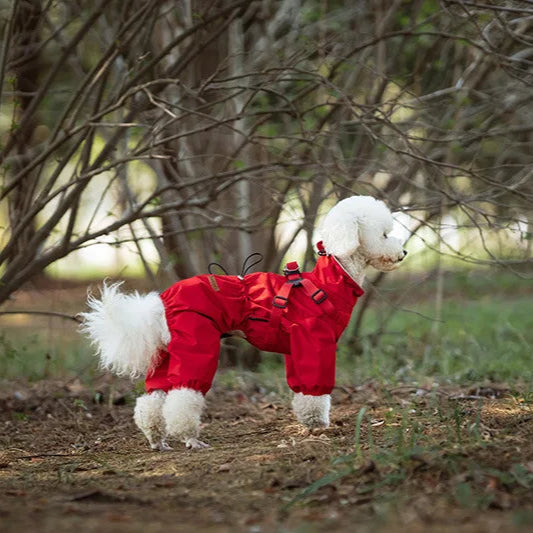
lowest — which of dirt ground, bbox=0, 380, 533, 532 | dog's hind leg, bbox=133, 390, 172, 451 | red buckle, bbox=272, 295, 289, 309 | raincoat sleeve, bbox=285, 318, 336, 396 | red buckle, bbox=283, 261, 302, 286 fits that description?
dirt ground, bbox=0, 380, 533, 532

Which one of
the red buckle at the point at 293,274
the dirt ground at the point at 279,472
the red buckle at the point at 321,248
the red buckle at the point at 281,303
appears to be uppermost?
the red buckle at the point at 321,248

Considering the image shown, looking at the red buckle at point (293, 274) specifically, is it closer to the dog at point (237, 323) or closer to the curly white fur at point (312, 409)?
the dog at point (237, 323)

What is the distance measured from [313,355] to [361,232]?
723mm

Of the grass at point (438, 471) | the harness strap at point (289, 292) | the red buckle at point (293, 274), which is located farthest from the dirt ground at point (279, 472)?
the red buckle at point (293, 274)

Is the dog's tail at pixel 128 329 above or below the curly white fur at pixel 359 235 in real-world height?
below

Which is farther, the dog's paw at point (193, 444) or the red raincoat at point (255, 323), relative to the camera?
the dog's paw at point (193, 444)

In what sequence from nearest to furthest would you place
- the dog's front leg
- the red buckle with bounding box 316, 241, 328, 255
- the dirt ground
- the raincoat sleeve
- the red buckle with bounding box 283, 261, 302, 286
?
the dirt ground, the dog's front leg, the raincoat sleeve, the red buckle with bounding box 283, 261, 302, 286, the red buckle with bounding box 316, 241, 328, 255

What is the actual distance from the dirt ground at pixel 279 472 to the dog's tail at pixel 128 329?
537mm

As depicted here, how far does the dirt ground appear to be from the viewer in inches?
116

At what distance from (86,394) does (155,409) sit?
1.95 metres

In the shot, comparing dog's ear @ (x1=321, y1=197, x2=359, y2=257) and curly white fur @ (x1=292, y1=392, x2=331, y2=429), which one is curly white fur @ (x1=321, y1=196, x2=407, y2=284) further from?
curly white fur @ (x1=292, y1=392, x2=331, y2=429)

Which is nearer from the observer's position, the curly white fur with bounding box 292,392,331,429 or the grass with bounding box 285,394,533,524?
the grass with bounding box 285,394,533,524

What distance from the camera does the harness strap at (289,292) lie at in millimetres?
4383

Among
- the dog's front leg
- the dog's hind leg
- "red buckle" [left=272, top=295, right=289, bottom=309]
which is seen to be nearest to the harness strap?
"red buckle" [left=272, top=295, right=289, bottom=309]
